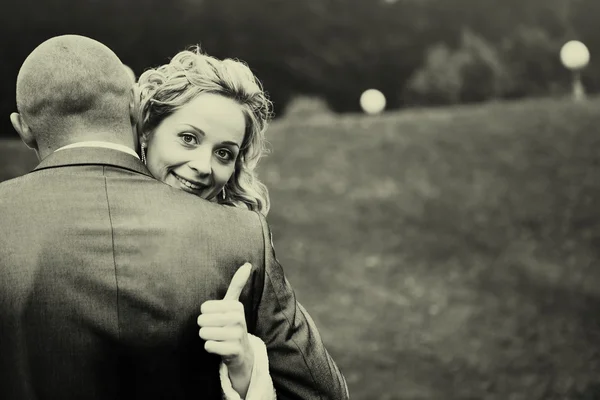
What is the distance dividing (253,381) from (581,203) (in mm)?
8721

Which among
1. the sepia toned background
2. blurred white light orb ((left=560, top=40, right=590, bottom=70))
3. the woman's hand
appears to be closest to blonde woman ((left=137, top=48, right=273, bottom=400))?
the woman's hand

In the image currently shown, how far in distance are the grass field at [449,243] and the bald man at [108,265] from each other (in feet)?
21.8

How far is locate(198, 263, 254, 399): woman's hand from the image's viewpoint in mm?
1918

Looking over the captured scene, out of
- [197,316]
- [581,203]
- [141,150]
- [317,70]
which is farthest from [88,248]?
[317,70]

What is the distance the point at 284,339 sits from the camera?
211 cm

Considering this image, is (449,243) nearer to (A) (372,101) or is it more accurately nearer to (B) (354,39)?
(A) (372,101)

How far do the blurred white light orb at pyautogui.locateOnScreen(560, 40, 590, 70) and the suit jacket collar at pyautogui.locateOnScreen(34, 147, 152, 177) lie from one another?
32.9ft

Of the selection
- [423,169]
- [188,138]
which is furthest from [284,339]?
[423,169]

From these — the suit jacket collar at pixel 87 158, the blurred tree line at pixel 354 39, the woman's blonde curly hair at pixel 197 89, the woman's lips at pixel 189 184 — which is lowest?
the suit jacket collar at pixel 87 158

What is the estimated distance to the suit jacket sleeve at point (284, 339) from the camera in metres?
2.11

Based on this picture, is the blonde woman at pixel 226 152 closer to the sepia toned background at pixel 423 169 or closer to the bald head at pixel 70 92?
the bald head at pixel 70 92

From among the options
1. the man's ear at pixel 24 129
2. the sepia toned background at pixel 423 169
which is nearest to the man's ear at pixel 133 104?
the man's ear at pixel 24 129

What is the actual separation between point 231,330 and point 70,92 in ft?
2.07

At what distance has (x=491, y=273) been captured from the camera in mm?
9586
